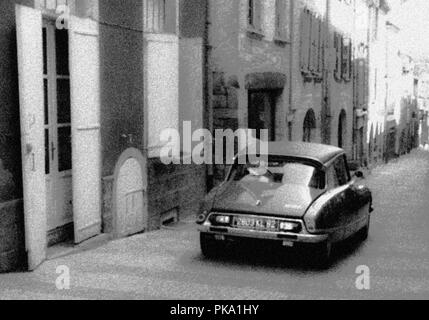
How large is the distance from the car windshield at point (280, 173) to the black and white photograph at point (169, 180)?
0.02m

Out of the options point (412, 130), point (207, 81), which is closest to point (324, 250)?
point (207, 81)

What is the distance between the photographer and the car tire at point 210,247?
Answer: 27.1 ft

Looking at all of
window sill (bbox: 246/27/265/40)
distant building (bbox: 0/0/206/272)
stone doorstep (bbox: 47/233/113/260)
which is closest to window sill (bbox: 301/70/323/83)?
window sill (bbox: 246/27/265/40)

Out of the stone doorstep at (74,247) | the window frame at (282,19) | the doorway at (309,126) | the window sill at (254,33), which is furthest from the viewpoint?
the doorway at (309,126)

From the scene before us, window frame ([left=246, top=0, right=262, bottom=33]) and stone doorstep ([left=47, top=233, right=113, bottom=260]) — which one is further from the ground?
window frame ([left=246, top=0, right=262, bottom=33])

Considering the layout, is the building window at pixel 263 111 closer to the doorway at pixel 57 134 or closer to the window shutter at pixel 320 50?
the window shutter at pixel 320 50

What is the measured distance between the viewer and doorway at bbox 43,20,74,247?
8.50 m

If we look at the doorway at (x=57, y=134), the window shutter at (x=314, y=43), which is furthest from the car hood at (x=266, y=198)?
the window shutter at (x=314, y=43)

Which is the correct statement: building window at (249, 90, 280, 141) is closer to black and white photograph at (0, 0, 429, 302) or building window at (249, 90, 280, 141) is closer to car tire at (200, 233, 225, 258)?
black and white photograph at (0, 0, 429, 302)

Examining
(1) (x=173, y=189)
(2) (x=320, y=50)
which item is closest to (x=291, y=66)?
(2) (x=320, y=50)

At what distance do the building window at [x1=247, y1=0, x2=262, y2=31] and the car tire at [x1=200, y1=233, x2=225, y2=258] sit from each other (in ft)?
24.1

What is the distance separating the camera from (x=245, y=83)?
46.3ft

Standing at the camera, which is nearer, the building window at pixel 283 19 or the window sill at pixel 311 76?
the building window at pixel 283 19

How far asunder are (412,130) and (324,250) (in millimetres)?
59009
